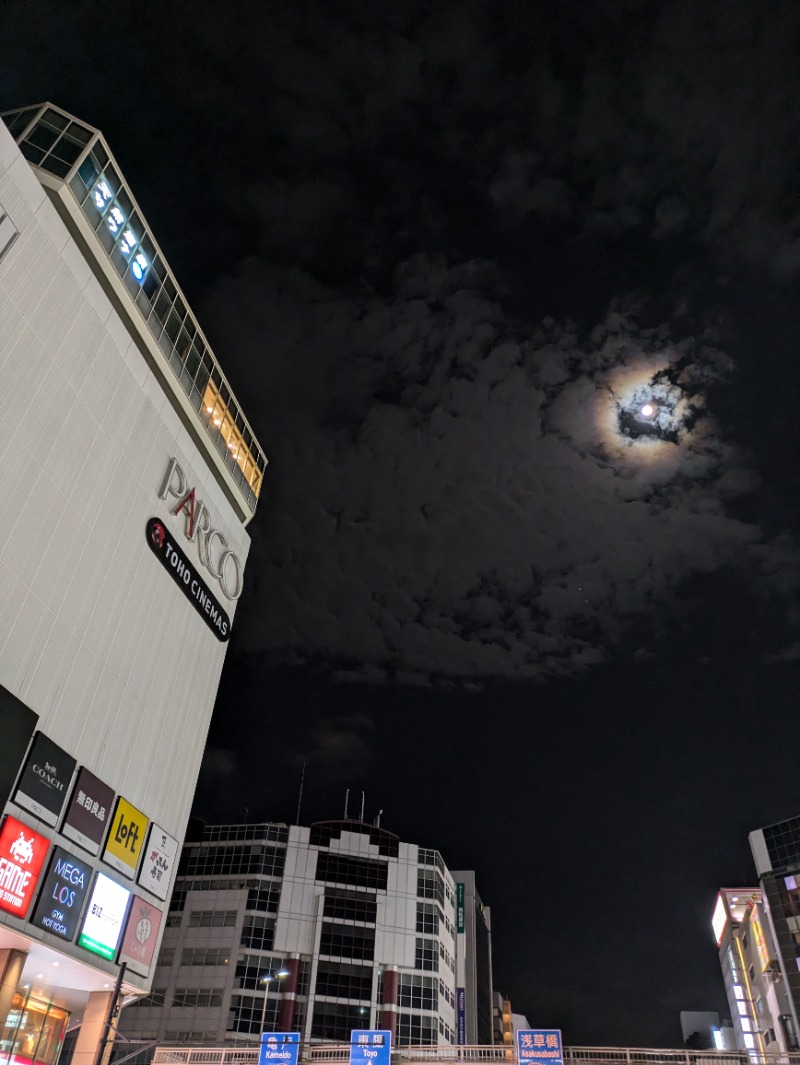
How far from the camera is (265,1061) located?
4331cm

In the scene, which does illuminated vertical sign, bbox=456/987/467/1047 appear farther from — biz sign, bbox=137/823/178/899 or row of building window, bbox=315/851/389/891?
biz sign, bbox=137/823/178/899

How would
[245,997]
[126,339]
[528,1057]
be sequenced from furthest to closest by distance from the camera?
[245,997], [126,339], [528,1057]

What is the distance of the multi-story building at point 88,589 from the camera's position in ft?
114

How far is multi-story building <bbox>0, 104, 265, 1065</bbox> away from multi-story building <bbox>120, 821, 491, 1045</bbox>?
5512 centimetres

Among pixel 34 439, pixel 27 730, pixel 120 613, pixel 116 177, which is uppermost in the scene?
pixel 116 177

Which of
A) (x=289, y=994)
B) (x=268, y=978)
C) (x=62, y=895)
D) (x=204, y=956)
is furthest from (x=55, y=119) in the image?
(x=289, y=994)

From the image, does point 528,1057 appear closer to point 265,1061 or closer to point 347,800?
point 265,1061

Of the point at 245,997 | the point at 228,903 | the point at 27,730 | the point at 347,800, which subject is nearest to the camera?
the point at 27,730

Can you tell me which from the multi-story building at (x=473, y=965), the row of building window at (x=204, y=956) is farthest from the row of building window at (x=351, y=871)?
the multi-story building at (x=473, y=965)

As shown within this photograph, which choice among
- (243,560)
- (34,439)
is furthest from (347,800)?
(34,439)

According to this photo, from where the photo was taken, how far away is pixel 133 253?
160 feet

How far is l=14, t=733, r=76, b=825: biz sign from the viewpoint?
33.8 meters

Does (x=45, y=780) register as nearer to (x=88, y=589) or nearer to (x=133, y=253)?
(x=88, y=589)

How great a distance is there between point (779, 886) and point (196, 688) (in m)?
85.1
